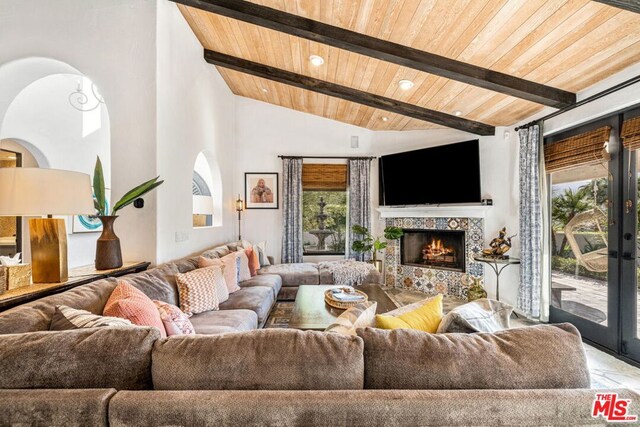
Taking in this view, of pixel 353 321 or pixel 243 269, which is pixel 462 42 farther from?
pixel 243 269

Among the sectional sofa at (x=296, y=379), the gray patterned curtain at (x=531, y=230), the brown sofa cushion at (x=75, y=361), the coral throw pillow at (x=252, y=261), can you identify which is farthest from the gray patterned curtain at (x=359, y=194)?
the brown sofa cushion at (x=75, y=361)

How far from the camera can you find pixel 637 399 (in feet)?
2.84

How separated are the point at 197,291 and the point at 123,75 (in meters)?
2.06

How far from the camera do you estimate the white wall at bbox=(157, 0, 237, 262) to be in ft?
8.86

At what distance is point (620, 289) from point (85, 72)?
5262 millimetres

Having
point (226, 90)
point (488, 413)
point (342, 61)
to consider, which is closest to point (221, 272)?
point (488, 413)

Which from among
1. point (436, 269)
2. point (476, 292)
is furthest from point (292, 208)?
point (476, 292)

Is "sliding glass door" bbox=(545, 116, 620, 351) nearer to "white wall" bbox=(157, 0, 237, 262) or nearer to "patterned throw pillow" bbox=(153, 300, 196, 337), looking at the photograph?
"patterned throw pillow" bbox=(153, 300, 196, 337)

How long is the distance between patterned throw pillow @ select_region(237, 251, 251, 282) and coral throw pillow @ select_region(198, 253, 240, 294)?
0.99 ft

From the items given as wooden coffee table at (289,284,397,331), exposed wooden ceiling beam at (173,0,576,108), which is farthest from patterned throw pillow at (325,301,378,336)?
exposed wooden ceiling beam at (173,0,576,108)

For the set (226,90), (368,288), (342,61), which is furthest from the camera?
(226,90)

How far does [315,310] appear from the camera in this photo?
2.50 meters

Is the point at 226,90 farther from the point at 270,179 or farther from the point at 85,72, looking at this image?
the point at 85,72

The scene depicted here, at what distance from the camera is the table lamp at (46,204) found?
149 centimetres
